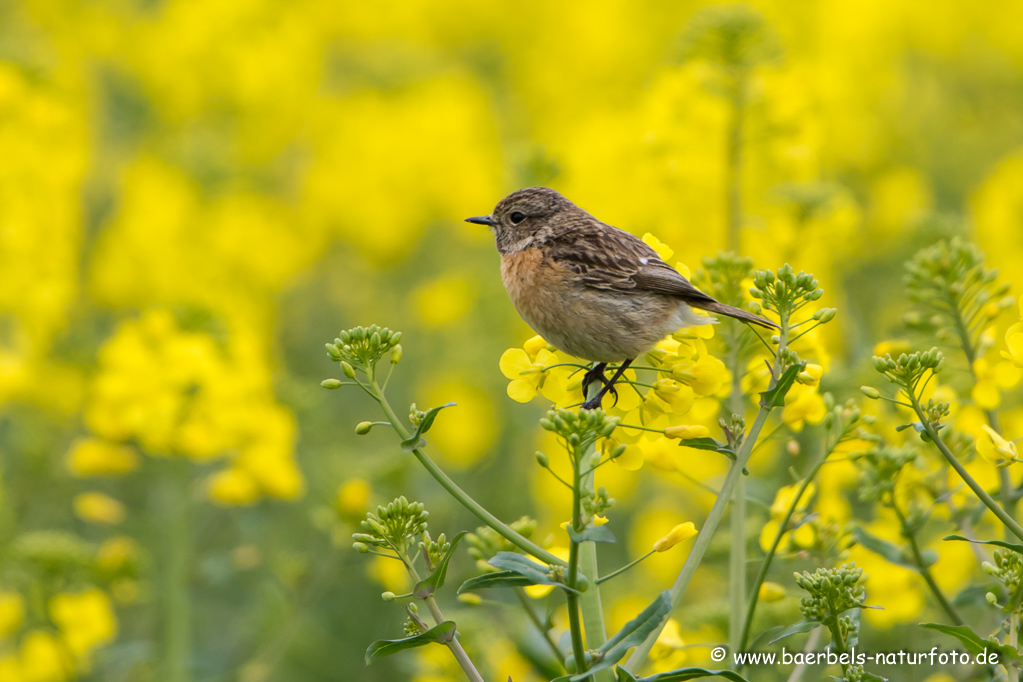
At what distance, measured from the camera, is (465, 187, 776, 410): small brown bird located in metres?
2.59

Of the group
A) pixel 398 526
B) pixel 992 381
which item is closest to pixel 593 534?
pixel 398 526

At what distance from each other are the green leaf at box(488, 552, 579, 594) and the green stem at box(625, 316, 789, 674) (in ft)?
0.77

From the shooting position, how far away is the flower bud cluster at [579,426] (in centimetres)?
179

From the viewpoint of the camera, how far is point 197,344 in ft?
12.7

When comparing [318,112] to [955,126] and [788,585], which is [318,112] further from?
[788,585]

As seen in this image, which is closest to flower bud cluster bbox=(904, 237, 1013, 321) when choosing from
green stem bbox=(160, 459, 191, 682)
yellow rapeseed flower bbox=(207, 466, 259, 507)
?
yellow rapeseed flower bbox=(207, 466, 259, 507)

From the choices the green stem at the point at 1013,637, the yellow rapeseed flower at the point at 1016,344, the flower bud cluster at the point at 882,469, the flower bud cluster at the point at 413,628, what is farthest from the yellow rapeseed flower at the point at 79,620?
the yellow rapeseed flower at the point at 1016,344

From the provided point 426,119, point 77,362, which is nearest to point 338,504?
point 77,362

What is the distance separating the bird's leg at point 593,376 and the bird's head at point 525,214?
2.59ft

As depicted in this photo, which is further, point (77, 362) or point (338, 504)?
point (77, 362)

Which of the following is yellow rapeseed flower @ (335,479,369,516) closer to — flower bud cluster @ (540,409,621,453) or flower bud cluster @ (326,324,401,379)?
flower bud cluster @ (326,324,401,379)

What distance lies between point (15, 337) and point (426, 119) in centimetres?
407

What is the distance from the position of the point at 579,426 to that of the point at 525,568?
30 cm

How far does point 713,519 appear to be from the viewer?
1871mm
